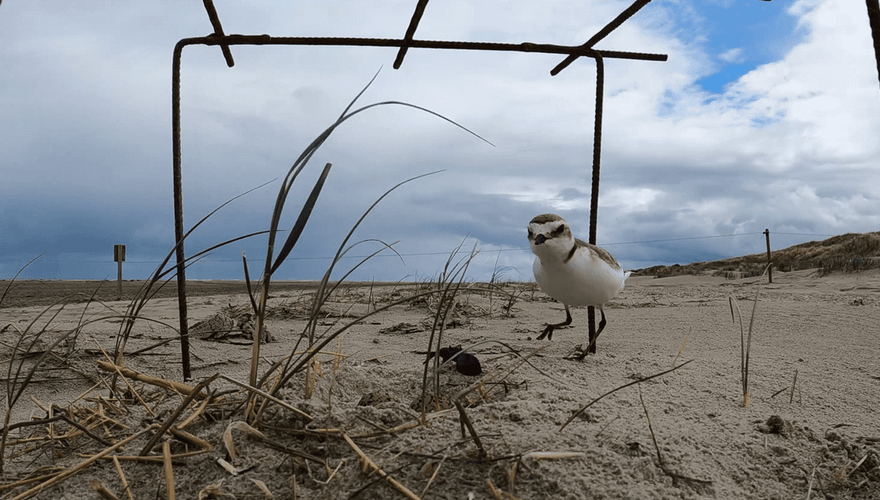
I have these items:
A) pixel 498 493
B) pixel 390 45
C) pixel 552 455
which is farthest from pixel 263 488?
pixel 390 45

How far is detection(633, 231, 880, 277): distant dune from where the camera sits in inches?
441

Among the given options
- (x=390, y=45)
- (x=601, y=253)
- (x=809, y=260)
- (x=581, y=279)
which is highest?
(x=390, y=45)

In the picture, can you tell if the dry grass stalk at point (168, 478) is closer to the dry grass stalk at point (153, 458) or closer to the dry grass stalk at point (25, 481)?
the dry grass stalk at point (153, 458)

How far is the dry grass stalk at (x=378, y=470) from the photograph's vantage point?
1.20 meters

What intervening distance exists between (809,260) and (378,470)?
15067 mm

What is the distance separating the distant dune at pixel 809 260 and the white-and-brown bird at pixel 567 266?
412 inches

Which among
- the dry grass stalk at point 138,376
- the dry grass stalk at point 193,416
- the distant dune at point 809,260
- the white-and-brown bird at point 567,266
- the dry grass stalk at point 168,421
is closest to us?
the dry grass stalk at point 168,421

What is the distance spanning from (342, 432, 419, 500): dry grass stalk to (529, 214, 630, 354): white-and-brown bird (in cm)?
150

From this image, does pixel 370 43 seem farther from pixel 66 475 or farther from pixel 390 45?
pixel 66 475

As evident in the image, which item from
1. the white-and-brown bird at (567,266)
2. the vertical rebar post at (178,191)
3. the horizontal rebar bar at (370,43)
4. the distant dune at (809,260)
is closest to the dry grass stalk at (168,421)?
the vertical rebar post at (178,191)

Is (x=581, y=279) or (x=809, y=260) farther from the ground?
(x=809, y=260)

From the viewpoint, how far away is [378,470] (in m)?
1.28

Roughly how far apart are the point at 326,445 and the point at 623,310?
16.1 feet

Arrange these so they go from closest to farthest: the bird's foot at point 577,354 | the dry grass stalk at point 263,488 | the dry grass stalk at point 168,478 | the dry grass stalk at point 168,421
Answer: the dry grass stalk at point 168,478, the dry grass stalk at point 263,488, the dry grass stalk at point 168,421, the bird's foot at point 577,354
